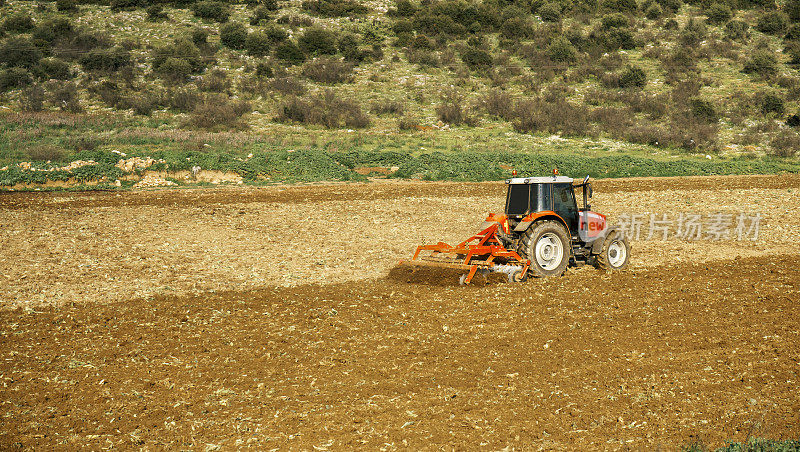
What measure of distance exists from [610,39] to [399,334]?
51.3 meters

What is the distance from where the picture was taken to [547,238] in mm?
12930

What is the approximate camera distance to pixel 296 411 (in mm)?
7426

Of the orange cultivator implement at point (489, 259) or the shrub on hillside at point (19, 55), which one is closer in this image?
the orange cultivator implement at point (489, 259)

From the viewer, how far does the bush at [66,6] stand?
5434cm

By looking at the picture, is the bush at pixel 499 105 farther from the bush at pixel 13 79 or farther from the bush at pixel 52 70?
the bush at pixel 13 79

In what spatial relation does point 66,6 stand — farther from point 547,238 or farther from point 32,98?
point 547,238

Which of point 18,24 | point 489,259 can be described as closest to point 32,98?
point 18,24

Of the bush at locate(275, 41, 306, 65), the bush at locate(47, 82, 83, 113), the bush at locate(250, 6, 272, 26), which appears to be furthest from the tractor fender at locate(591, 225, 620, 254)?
the bush at locate(250, 6, 272, 26)

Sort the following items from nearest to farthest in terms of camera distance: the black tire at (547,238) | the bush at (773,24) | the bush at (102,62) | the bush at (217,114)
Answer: the black tire at (547,238)
the bush at (217,114)
the bush at (102,62)
the bush at (773,24)

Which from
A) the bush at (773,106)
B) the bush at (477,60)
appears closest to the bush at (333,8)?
the bush at (477,60)

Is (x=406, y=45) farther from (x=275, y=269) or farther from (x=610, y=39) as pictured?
(x=275, y=269)

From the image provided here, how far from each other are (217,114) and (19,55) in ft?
59.2

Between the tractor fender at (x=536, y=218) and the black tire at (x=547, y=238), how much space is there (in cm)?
8

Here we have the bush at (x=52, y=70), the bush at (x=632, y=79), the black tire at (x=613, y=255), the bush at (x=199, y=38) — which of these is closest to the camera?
the black tire at (x=613, y=255)
